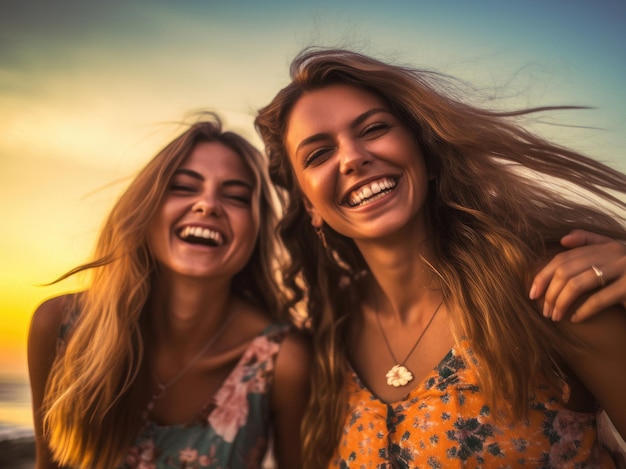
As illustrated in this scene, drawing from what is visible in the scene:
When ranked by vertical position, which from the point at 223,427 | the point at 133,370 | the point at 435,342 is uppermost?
the point at 435,342

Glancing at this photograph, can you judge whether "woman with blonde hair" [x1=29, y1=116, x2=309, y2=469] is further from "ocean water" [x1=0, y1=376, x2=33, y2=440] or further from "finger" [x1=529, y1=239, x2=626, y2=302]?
"finger" [x1=529, y1=239, x2=626, y2=302]

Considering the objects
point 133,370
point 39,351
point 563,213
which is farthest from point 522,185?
point 39,351

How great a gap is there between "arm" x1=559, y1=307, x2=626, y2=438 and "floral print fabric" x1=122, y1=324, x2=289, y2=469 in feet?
4.69

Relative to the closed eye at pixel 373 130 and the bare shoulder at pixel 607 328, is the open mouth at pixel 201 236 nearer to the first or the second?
the closed eye at pixel 373 130

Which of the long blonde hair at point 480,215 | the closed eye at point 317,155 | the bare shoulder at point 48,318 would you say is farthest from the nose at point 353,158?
the bare shoulder at point 48,318

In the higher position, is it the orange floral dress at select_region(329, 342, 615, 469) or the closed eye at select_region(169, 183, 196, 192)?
the closed eye at select_region(169, 183, 196, 192)

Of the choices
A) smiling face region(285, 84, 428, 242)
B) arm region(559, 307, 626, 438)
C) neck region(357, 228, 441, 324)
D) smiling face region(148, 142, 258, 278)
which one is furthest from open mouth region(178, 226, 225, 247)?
arm region(559, 307, 626, 438)

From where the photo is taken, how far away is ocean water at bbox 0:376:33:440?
2975 millimetres

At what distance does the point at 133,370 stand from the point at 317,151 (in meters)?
1.43

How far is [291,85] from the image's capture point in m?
2.58

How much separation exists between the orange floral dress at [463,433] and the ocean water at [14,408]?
6.27ft

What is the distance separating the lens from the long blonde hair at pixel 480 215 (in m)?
1.96

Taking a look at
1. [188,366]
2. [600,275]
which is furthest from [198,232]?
[600,275]

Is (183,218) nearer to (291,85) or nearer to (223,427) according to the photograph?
(291,85)
